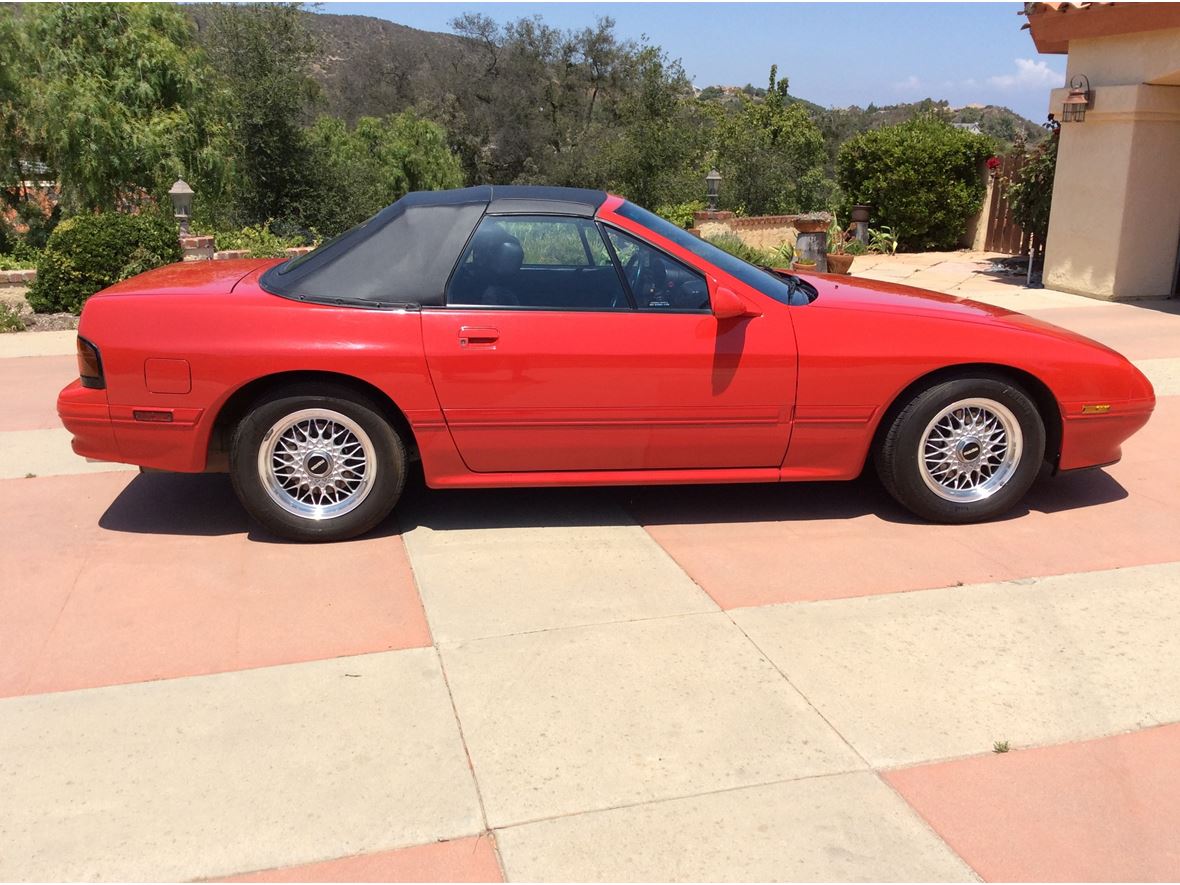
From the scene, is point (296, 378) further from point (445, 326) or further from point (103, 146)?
point (103, 146)

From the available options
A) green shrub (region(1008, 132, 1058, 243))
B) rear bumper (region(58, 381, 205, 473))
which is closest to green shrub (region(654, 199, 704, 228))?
green shrub (region(1008, 132, 1058, 243))

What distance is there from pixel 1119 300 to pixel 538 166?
88.3ft

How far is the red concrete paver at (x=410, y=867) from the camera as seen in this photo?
8.86ft

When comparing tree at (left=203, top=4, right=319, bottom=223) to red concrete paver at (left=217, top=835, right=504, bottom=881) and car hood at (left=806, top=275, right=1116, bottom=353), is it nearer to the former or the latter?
car hood at (left=806, top=275, right=1116, bottom=353)

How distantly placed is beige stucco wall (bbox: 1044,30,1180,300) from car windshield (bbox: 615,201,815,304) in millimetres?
7969

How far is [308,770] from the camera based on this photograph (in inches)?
123

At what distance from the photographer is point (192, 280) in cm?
506

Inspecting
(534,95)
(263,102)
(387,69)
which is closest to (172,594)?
(263,102)

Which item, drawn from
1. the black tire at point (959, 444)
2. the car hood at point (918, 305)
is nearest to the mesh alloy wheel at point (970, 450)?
the black tire at point (959, 444)

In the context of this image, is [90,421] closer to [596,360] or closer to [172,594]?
[172,594]

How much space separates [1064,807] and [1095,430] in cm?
259

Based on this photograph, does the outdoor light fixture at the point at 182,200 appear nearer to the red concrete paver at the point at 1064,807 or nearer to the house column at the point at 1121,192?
the house column at the point at 1121,192

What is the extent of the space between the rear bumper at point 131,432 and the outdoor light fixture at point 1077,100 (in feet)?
35.2

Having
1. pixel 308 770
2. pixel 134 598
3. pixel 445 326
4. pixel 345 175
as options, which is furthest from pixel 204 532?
pixel 345 175
